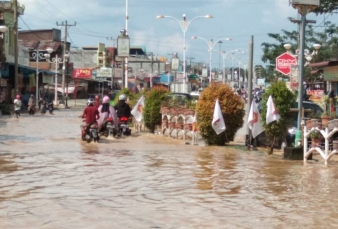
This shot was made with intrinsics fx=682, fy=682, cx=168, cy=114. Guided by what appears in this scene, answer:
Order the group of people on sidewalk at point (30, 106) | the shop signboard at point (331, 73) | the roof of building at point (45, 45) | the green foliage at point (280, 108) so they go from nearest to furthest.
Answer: the green foliage at point (280, 108) < the shop signboard at point (331, 73) < the group of people on sidewalk at point (30, 106) < the roof of building at point (45, 45)

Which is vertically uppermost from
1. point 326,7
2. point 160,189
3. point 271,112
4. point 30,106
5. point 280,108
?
point 326,7

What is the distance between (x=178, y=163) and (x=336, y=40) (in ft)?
126

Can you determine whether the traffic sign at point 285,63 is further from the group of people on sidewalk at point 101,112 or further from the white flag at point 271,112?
the white flag at point 271,112

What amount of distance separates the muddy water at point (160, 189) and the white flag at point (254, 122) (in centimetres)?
69

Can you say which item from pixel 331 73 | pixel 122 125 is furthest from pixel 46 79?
pixel 122 125

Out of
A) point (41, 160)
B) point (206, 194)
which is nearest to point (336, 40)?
point (41, 160)

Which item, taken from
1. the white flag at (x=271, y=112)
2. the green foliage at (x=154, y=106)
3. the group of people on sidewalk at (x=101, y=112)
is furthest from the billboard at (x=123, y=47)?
the white flag at (x=271, y=112)

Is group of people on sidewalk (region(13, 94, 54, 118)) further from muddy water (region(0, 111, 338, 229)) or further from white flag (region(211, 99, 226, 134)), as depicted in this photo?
white flag (region(211, 99, 226, 134))

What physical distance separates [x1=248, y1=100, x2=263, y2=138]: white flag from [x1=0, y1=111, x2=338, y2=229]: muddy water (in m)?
0.69

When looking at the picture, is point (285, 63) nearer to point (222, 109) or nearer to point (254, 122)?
point (222, 109)

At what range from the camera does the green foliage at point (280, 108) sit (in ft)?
65.7

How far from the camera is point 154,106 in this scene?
1118 inches

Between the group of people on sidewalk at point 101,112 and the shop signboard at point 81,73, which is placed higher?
the shop signboard at point 81,73

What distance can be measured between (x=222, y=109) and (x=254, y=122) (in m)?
1.93
